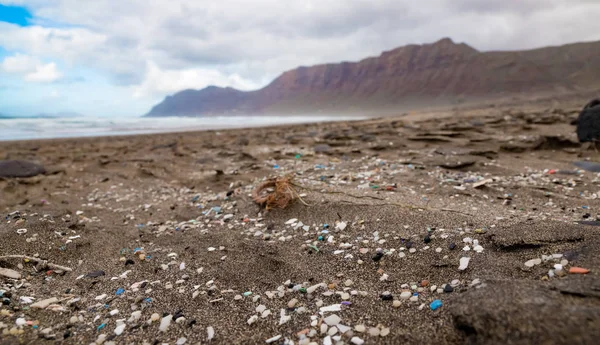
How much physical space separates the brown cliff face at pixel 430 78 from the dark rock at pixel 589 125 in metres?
72.8

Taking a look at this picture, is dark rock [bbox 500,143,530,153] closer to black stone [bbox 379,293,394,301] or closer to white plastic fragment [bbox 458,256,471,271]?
white plastic fragment [bbox 458,256,471,271]

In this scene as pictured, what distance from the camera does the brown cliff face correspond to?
72.4 m

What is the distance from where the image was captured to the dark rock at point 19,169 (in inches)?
229

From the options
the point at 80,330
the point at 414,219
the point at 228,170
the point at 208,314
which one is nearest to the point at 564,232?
the point at 414,219

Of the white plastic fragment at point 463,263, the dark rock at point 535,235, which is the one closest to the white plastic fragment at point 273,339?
the white plastic fragment at point 463,263

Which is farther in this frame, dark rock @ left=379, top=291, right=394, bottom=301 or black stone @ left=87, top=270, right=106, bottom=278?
black stone @ left=87, top=270, right=106, bottom=278

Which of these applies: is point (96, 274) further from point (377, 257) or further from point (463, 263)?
point (463, 263)

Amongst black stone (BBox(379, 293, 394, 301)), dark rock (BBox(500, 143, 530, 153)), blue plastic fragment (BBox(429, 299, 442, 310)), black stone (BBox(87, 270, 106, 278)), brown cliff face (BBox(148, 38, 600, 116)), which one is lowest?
black stone (BBox(87, 270, 106, 278))

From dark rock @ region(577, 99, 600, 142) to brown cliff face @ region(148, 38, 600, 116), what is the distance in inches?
2868

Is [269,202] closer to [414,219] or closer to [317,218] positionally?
[317,218]

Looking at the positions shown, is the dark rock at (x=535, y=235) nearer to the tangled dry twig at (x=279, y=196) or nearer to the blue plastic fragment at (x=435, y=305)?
the blue plastic fragment at (x=435, y=305)

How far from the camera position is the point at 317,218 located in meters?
3.25

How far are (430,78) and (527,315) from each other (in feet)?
342

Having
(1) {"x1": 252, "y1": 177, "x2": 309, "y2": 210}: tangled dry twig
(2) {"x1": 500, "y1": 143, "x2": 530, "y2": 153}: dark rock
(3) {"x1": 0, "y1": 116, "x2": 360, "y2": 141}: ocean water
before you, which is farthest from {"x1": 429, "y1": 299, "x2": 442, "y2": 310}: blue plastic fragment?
(3) {"x1": 0, "y1": 116, "x2": 360, "y2": 141}: ocean water
